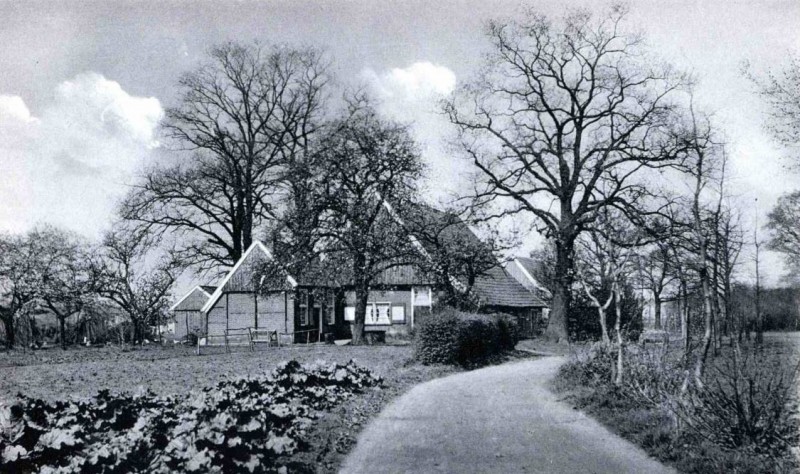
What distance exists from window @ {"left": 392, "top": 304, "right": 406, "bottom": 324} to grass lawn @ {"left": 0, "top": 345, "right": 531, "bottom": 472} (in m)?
12.7

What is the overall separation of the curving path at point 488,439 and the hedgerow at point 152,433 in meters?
1.13

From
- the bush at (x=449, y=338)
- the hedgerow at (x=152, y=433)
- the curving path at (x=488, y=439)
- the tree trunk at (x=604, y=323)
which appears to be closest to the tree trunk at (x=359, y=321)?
the bush at (x=449, y=338)

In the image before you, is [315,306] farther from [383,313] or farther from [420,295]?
[420,295]

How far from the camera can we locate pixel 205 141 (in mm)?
35344

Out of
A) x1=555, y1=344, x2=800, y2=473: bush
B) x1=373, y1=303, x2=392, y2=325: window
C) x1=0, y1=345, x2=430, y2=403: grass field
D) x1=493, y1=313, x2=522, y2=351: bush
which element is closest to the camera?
x1=555, y1=344, x2=800, y2=473: bush

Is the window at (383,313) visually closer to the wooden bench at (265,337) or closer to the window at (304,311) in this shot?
the window at (304,311)

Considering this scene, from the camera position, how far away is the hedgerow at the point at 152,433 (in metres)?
6.61

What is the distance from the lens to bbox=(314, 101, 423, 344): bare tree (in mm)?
26359

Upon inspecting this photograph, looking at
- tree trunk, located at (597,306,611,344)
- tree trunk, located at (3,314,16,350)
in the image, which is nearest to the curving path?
tree trunk, located at (597,306,611,344)

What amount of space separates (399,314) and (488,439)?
27845 millimetres

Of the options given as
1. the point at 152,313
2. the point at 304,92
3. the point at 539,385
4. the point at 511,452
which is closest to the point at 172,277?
the point at 152,313

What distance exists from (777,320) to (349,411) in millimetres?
14531

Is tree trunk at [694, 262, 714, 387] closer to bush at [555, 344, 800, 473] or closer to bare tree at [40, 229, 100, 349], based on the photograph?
bush at [555, 344, 800, 473]

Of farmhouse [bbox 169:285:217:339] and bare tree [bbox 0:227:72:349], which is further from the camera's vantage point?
farmhouse [bbox 169:285:217:339]
